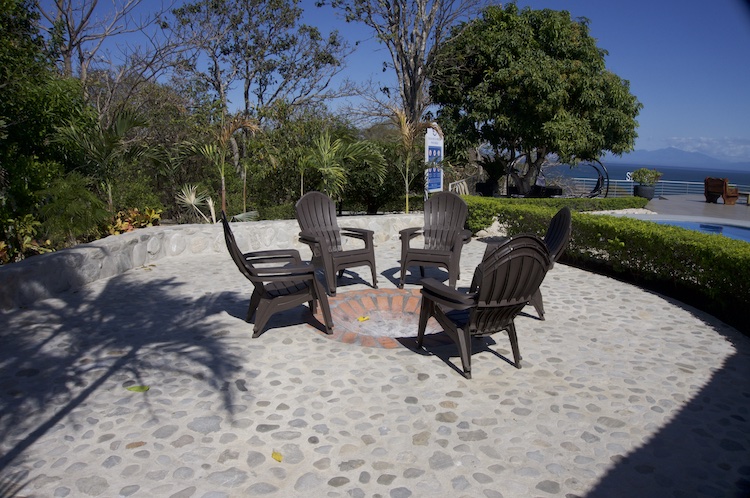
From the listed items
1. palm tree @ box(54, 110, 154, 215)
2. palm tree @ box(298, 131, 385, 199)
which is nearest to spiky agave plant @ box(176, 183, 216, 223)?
palm tree @ box(54, 110, 154, 215)

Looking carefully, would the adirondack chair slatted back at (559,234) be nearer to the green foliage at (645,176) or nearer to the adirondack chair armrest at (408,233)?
the adirondack chair armrest at (408,233)

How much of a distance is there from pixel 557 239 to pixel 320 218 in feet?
9.04

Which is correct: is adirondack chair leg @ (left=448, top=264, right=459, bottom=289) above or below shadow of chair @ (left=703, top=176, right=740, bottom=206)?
below

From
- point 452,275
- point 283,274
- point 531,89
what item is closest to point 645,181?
point 531,89

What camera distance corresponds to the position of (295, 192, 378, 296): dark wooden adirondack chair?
5363 millimetres

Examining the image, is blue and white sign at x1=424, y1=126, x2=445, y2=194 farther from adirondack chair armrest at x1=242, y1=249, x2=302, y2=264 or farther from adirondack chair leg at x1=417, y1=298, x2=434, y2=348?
adirondack chair leg at x1=417, y1=298, x2=434, y2=348

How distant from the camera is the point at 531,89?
16156 millimetres

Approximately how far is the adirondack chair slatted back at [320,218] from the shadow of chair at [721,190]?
59.8ft

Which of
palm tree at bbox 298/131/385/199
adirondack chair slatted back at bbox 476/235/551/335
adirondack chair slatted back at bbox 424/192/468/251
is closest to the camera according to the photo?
adirondack chair slatted back at bbox 476/235/551/335

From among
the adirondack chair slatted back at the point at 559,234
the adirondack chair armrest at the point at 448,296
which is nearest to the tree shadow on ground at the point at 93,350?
the adirondack chair armrest at the point at 448,296

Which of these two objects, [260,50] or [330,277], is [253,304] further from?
[260,50]

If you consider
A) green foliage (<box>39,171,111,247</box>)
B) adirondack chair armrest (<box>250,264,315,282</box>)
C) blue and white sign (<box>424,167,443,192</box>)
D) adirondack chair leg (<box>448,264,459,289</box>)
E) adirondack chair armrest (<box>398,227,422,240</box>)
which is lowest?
adirondack chair leg (<box>448,264,459,289</box>)

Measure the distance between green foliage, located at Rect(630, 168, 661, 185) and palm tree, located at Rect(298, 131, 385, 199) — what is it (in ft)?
46.5

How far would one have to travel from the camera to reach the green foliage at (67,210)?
234 inches
